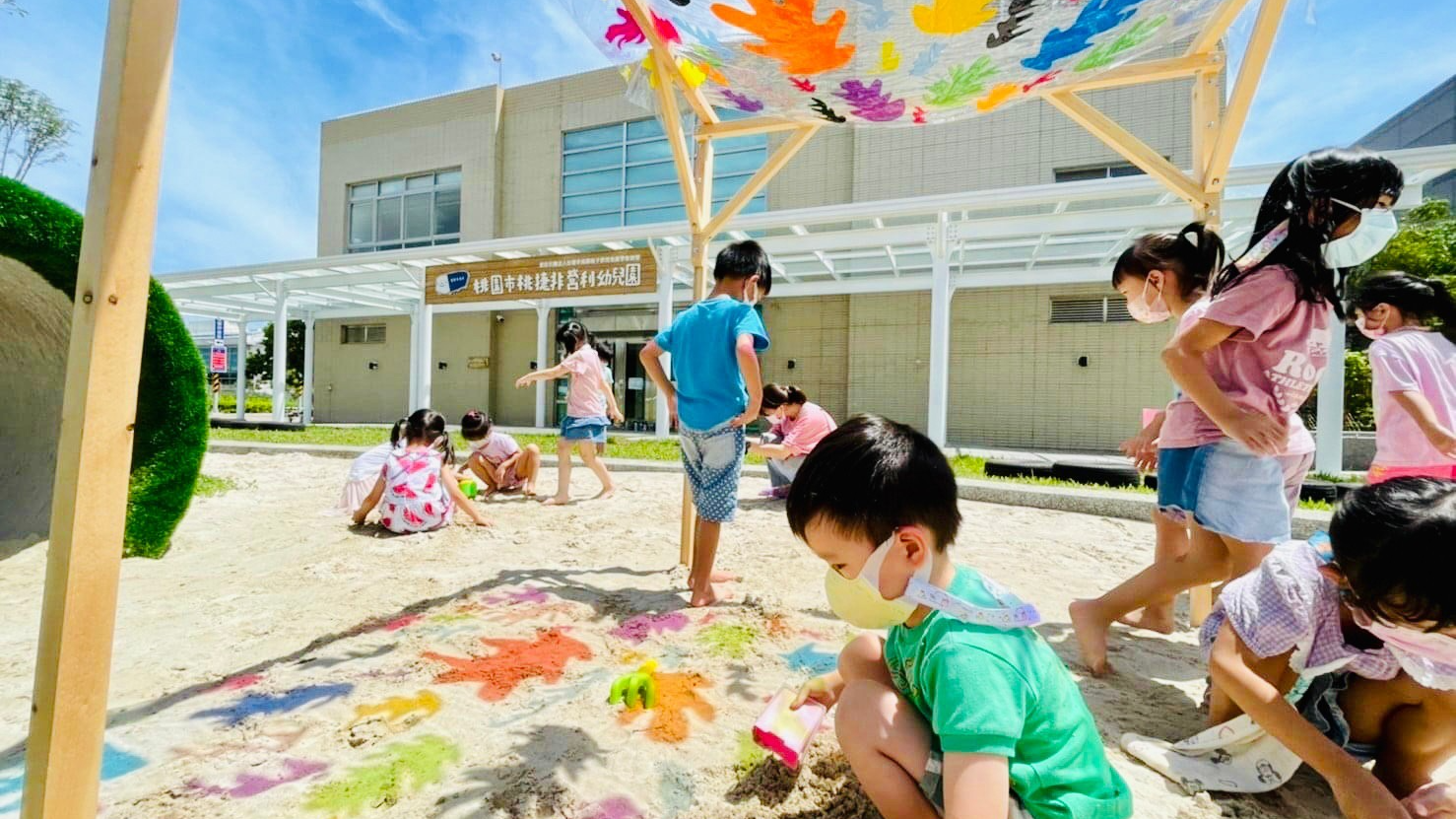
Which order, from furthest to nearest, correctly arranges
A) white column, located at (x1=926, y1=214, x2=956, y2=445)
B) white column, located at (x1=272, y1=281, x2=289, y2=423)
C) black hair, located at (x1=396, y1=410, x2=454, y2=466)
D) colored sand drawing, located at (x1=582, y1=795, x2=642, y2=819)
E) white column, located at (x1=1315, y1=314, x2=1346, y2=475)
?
white column, located at (x1=272, y1=281, x2=289, y2=423), white column, located at (x1=926, y1=214, x2=956, y2=445), white column, located at (x1=1315, y1=314, x2=1346, y2=475), black hair, located at (x1=396, y1=410, x2=454, y2=466), colored sand drawing, located at (x1=582, y1=795, x2=642, y2=819)

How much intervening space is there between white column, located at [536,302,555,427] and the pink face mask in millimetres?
12819

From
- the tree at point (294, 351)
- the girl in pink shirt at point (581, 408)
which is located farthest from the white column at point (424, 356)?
the tree at point (294, 351)

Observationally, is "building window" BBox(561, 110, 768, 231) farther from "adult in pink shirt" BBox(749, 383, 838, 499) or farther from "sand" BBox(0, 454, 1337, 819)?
"sand" BBox(0, 454, 1337, 819)

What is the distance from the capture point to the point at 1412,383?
6.39 ft

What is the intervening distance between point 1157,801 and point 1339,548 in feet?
2.17

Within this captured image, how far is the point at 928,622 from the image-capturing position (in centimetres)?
108

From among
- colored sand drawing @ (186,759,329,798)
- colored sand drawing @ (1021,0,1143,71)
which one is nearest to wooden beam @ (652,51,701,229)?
colored sand drawing @ (1021,0,1143,71)

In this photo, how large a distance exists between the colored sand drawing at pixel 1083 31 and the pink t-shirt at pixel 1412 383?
1.32m

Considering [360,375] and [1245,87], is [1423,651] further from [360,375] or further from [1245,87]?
[360,375]

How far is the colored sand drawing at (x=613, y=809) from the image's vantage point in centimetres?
131

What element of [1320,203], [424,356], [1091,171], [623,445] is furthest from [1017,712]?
[1091,171]

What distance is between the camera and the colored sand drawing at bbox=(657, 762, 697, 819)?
134cm

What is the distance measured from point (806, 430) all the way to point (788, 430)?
0.99 feet

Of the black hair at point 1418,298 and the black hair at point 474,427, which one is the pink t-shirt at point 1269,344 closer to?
the black hair at point 1418,298
